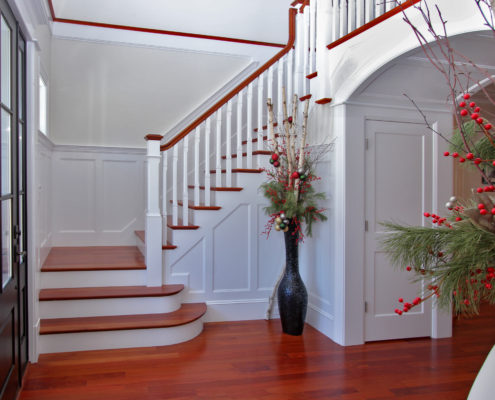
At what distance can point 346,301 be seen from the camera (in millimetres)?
4164

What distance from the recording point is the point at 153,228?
4.56 m

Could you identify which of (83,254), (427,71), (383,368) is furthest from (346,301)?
(83,254)

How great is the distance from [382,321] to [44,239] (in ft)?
11.0

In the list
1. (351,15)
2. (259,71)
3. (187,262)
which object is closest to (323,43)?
(351,15)

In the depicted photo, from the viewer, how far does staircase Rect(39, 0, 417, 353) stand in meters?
4.11

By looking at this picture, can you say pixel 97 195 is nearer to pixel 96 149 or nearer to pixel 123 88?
pixel 96 149

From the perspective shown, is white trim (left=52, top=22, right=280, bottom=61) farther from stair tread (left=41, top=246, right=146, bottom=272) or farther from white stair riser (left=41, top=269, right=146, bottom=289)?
white stair riser (left=41, top=269, right=146, bottom=289)

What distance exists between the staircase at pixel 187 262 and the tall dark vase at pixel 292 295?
20.5 inches

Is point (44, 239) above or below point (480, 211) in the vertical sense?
below

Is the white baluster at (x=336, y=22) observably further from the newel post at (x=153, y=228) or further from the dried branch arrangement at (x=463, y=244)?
the dried branch arrangement at (x=463, y=244)

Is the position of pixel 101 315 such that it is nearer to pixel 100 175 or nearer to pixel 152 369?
pixel 152 369

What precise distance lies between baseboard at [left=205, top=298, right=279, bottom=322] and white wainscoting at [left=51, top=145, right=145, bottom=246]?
1824mm

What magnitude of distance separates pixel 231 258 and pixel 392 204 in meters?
1.64

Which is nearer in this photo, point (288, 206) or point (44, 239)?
point (288, 206)
